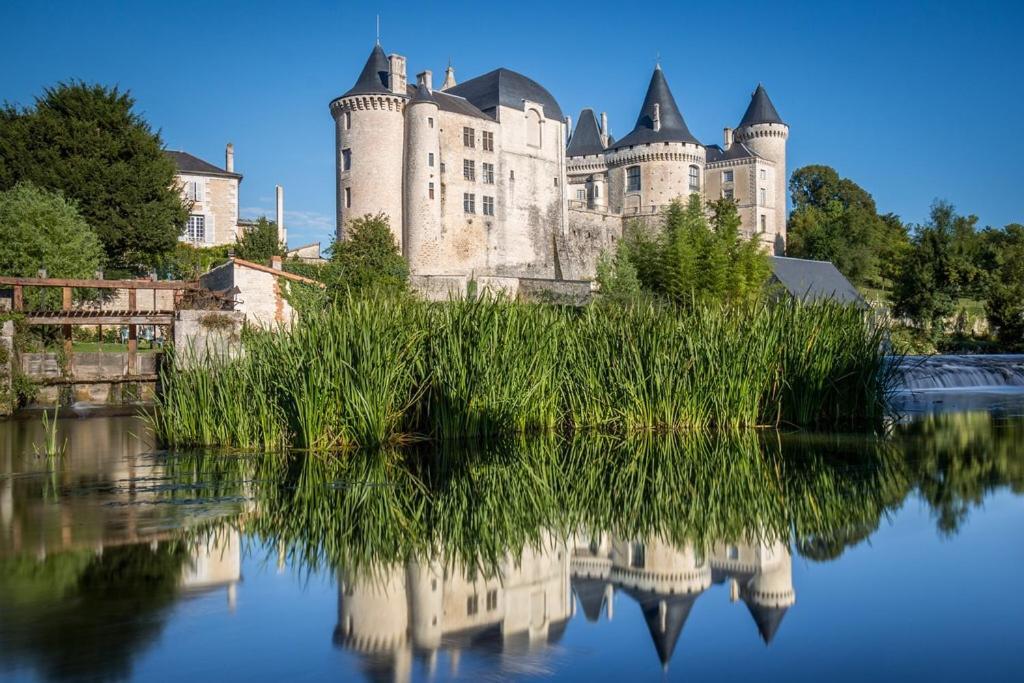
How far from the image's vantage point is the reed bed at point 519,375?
857cm

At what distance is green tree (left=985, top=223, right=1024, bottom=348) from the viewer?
30609 millimetres

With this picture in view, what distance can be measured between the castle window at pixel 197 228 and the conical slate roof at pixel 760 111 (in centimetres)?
2916

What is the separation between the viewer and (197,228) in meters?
39.5

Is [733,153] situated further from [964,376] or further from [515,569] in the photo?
[515,569]

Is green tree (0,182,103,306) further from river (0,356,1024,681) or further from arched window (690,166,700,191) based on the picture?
arched window (690,166,700,191)

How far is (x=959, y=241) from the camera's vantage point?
109 feet

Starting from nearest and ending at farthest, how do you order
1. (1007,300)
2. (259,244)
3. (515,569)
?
(515,569) < (1007,300) < (259,244)

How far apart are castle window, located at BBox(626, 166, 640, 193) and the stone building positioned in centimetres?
1785

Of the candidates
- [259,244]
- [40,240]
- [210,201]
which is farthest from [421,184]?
[40,240]

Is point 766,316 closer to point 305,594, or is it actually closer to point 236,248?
point 305,594

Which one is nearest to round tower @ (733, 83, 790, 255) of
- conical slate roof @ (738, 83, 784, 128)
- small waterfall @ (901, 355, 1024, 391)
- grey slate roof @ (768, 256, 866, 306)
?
conical slate roof @ (738, 83, 784, 128)

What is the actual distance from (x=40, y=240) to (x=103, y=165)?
5893 millimetres

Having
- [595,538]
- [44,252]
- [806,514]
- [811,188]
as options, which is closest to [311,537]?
[595,538]

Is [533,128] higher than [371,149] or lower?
higher
